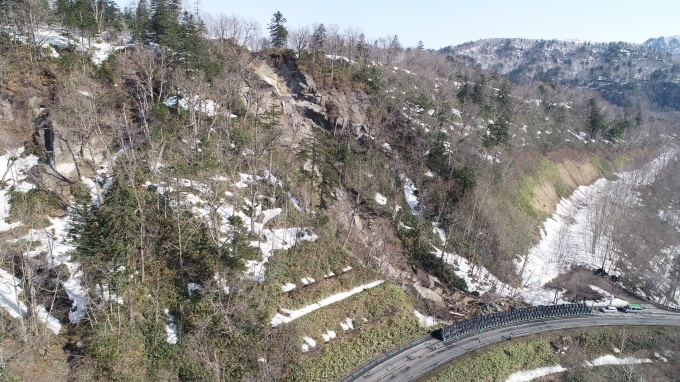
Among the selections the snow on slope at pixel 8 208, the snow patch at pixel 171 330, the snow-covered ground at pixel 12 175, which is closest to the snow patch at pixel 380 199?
the snow patch at pixel 171 330

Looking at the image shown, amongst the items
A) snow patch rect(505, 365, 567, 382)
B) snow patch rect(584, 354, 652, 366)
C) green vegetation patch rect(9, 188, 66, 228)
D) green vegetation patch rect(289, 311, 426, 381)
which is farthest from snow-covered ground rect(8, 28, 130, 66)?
snow patch rect(584, 354, 652, 366)

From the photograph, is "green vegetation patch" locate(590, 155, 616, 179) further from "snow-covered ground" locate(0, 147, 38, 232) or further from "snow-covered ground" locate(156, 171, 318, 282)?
"snow-covered ground" locate(0, 147, 38, 232)

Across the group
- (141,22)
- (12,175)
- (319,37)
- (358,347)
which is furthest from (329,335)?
(319,37)

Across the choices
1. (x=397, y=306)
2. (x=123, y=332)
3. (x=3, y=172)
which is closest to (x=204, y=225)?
(x=123, y=332)

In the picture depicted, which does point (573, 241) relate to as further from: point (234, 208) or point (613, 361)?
point (234, 208)

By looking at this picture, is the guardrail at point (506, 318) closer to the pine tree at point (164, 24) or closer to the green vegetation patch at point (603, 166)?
the pine tree at point (164, 24)

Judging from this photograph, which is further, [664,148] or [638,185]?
[664,148]

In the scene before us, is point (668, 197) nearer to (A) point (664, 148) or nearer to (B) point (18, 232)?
(A) point (664, 148)
